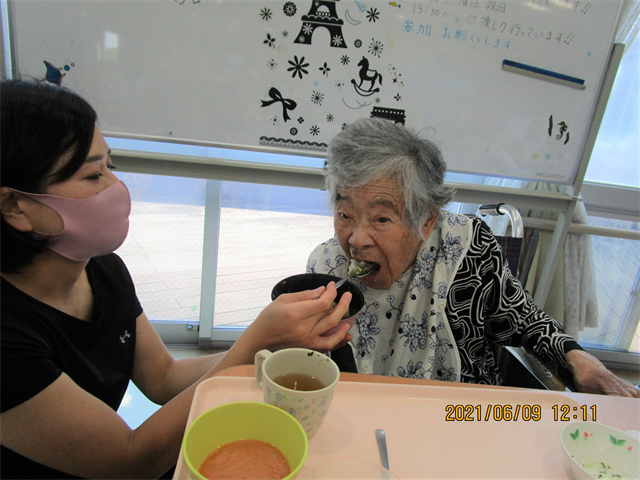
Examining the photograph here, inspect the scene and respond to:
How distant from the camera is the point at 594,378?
1.04 metres

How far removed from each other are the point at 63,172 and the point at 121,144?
144 cm

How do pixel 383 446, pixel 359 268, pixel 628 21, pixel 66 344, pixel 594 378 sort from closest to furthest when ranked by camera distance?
1. pixel 383 446
2. pixel 66 344
3. pixel 594 378
4. pixel 359 268
5. pixel 628 21

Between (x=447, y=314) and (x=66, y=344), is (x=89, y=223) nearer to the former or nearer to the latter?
(x=66, y=344)

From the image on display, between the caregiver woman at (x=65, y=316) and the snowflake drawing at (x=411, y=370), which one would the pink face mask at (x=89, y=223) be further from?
the snowflake drawing at (x=411, y=370)

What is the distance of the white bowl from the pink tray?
37mm

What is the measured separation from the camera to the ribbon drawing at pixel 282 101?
1.86 m

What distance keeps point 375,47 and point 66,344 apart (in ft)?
6.01

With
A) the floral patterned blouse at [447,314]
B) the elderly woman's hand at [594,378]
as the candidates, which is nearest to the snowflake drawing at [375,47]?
the floral patterned blouse at [447,314]

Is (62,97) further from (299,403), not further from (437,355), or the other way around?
(437,355)

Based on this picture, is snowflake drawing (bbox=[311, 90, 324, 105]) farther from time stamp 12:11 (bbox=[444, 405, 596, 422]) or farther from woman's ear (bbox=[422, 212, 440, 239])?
time stamp 12:11 (bbox=[444, 405, 596, 422])

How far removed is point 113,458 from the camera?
73 centimetres

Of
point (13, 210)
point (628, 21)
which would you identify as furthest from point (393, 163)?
point (628, 21)

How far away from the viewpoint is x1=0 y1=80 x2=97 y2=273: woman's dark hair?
684 millimetres

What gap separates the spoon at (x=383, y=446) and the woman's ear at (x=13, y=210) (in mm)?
814
